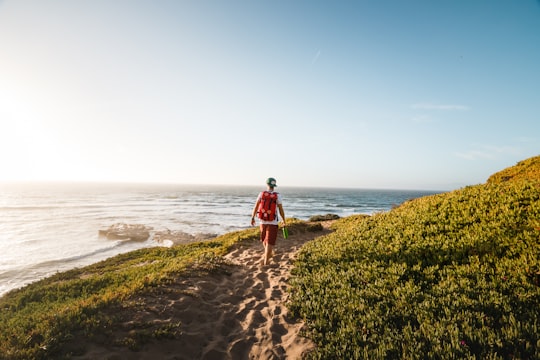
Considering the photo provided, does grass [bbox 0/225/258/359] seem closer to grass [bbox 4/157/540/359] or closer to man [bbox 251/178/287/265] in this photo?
grass [bbox 4/157/540/359]

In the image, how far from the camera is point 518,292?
17.1 ft

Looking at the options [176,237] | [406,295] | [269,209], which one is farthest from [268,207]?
[176,237]

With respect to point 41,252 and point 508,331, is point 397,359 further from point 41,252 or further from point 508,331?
point 41,252

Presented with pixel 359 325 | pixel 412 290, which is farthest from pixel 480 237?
pixel 359 325

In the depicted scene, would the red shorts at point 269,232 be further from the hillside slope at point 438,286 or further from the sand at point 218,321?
the hillside slope at point 438,286

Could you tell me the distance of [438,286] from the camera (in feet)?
19.8

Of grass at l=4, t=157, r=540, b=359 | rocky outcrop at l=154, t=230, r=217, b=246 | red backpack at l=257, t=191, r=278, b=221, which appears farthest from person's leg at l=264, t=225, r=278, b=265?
rocky outcrop at l=154, t=230, r=217, b=246

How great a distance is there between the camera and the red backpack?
9.70m

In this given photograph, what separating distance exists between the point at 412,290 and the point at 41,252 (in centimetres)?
2883

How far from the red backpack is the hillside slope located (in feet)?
7.33

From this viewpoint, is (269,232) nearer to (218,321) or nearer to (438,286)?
(218,321)

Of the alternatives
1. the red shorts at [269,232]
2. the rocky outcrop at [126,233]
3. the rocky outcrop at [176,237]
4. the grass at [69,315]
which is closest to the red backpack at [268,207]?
the red shorts at [269,232]

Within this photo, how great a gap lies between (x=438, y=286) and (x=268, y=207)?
5.72 m

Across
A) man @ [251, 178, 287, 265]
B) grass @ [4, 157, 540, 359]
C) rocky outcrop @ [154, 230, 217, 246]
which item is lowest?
rocky outcrop @ [154, 230, 217, 246]
